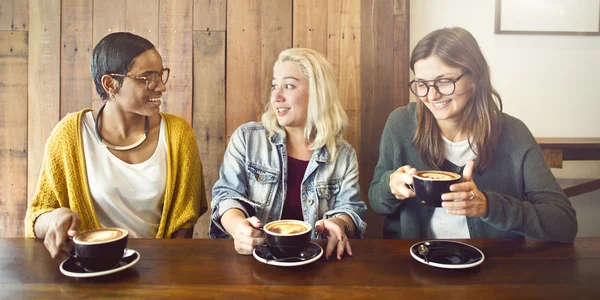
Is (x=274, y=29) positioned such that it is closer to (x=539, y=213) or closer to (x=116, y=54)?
(x=116, y=54)

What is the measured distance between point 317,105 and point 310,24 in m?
0.53

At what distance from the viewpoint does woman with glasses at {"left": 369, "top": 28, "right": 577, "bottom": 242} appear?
55.6 inches

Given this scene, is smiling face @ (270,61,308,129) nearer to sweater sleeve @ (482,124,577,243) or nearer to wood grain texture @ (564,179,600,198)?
sweater sleeve @ (482,124,577,243)

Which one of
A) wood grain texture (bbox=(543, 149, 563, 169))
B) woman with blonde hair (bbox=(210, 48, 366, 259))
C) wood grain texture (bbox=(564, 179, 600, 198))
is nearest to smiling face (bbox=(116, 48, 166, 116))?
woman with blonde hair (bbox=(210, 48, 366, 259))

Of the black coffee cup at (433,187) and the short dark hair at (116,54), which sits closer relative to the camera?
the black coffee cup at (433,187)

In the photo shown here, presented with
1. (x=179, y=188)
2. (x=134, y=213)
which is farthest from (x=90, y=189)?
(x=179, y=188)

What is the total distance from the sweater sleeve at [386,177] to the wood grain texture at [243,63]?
70cm

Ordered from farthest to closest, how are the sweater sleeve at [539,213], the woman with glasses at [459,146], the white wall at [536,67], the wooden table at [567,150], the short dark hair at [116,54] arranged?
the white wall at [536,67] < the wooden table at [567,150] < the short dark hair at [116,54] < the woman with glasses at [459,146] < the sweater sleeve at [539,213]

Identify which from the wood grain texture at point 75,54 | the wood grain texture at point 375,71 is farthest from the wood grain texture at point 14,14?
the wood grain texture at point 375,71

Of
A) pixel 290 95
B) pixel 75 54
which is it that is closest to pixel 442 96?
pixel 290 95

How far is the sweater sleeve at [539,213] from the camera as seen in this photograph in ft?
3.89

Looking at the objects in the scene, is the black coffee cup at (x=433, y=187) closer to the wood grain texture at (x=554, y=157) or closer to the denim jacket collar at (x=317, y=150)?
the denim jacket collar at (x=317, y=150)

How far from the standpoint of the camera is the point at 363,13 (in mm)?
1989

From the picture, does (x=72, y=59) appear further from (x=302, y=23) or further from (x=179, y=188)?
(x=302, y=23)
